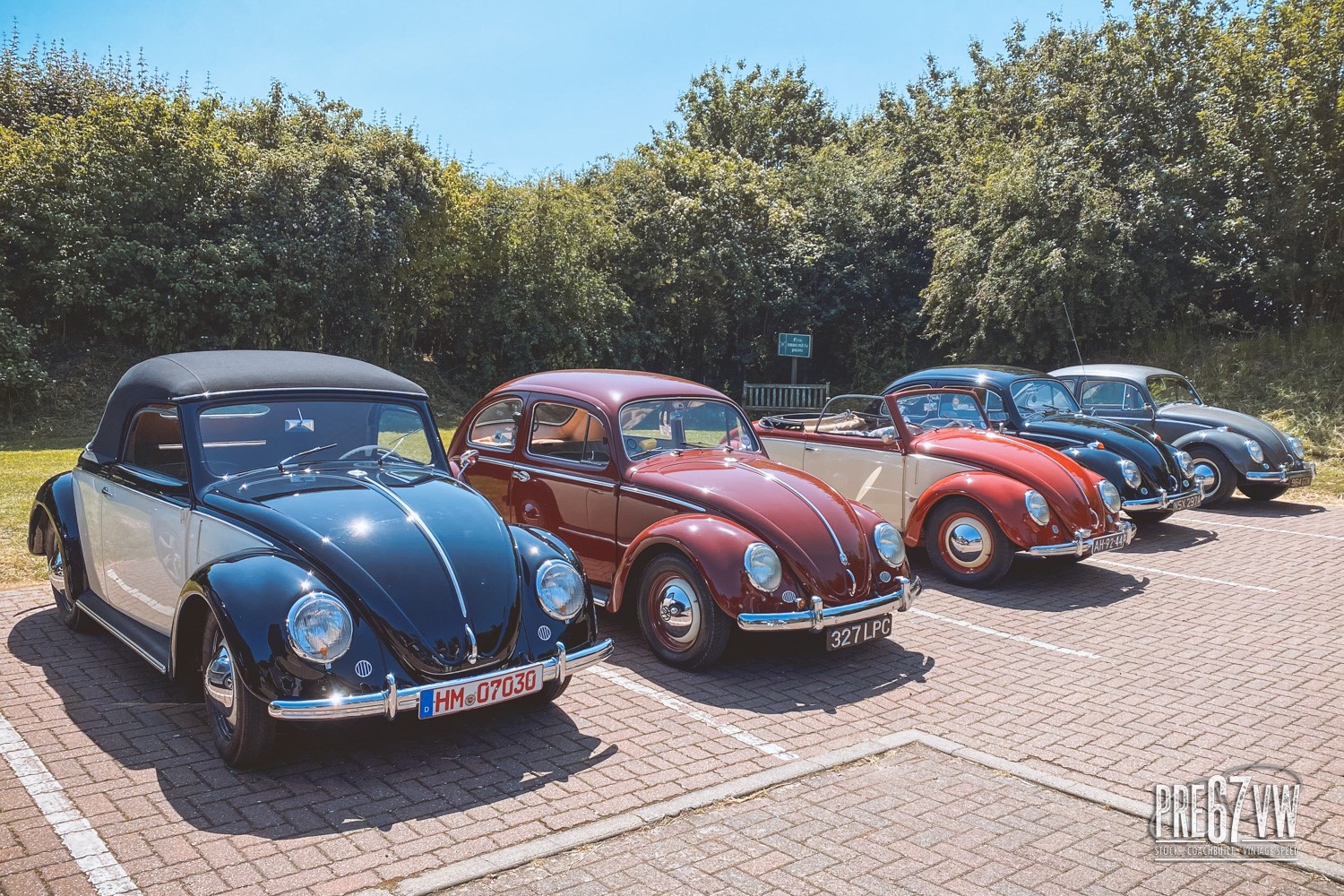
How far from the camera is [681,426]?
716cm

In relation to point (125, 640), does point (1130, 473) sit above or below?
above

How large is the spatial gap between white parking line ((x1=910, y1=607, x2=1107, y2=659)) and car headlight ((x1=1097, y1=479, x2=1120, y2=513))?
2.15 meters

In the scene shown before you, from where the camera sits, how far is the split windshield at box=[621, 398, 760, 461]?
690cm

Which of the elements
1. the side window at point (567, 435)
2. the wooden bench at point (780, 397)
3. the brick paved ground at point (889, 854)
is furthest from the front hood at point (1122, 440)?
the wooden bench at point (780, 397)

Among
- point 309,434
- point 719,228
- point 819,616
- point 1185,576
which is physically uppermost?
point 719,228

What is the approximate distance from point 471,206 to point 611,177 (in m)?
7.11

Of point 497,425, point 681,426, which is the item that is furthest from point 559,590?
point 497,425

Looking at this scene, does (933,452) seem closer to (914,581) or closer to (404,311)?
(914,581)

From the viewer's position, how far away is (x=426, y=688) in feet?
13.5

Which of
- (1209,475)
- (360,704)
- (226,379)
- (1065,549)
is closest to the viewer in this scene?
(360,704)

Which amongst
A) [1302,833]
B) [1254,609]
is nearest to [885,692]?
[1302,833]

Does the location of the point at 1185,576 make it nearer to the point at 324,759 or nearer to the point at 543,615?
the point at 543,615

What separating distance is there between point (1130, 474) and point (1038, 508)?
8.38 feet

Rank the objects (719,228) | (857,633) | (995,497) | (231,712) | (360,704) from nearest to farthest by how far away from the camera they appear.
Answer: (360,704) < (231,712) < (857,633) < (995,497) < (719,228)
